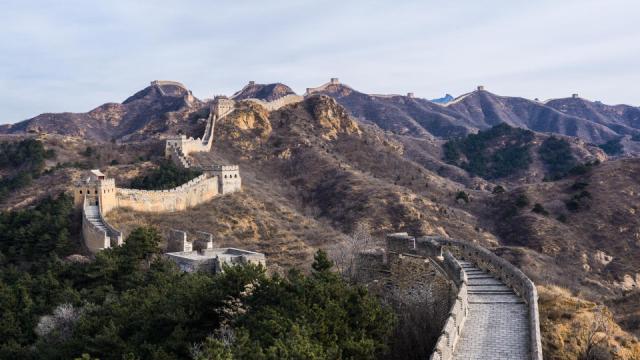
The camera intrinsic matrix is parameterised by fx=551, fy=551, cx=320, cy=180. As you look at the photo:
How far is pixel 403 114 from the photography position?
149 m

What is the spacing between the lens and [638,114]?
193000mm

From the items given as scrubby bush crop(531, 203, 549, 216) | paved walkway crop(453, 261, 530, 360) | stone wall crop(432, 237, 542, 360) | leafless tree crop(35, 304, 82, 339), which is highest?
stone wall crop(432, 237, 542, 360)

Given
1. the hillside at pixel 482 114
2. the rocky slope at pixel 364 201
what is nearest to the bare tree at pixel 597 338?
the rocky slope at pixel 364 201

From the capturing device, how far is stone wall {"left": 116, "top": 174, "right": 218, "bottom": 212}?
39.3 metres

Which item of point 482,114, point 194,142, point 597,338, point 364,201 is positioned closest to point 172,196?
point 194,142

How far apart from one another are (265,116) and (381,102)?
89.3m

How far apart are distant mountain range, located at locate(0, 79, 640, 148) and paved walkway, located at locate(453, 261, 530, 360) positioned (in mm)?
69423

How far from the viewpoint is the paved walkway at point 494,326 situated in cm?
1091

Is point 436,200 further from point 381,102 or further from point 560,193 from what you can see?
point 381,102

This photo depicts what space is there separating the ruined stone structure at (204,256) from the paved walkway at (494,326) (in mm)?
11571

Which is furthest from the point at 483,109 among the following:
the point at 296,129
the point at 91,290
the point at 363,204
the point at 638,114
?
the point at 91,290

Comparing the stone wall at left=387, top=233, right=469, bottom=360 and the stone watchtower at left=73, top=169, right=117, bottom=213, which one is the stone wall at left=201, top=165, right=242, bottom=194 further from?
the stone wall at left=387, top=233, right=469, bottom=360

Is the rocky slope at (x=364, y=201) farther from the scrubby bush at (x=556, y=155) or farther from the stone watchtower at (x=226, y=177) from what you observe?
the scrubby bush at (x=556, y=155)

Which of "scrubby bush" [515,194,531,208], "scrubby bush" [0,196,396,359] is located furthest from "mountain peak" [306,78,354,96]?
"scrubby bush" [0,196,396,359]
